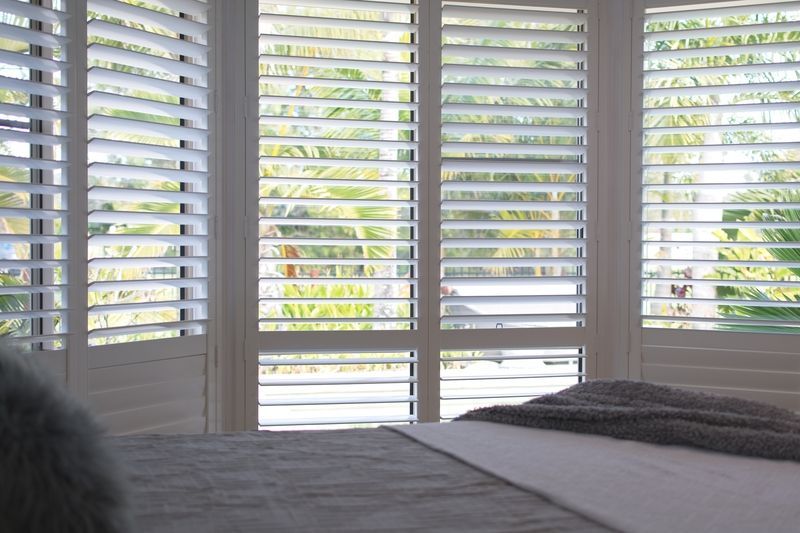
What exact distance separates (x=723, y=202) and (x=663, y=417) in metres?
1.65

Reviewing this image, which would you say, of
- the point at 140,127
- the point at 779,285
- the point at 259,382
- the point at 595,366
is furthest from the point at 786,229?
the point at 140,127

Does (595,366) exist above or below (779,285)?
below

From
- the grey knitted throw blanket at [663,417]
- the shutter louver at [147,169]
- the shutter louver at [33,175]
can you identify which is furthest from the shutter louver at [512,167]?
the shutter louver at [33,175]

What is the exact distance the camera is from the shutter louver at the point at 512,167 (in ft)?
11.1

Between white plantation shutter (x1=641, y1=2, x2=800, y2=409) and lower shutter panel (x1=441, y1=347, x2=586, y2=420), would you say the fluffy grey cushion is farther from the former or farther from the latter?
white plantation shutter (x1=641, y1=2, x2=800, y2=409)

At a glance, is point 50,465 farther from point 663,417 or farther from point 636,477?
point 663,417

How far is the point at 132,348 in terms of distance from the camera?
2875 millimetres

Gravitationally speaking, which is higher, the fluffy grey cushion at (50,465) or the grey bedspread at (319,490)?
the fluffy grey cushion at (50,465)

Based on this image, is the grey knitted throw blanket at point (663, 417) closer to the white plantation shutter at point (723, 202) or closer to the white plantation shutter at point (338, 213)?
the white plantation shutter at point (338, 213)

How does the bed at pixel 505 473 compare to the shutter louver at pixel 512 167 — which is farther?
the shutter louver at pixel 512 167

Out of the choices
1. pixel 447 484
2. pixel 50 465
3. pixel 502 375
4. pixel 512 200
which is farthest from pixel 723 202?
pixel 50 465

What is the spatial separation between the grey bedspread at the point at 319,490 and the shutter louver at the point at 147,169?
1026 mm

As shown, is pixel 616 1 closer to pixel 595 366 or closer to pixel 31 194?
pixel 595 366

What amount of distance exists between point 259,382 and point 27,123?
1195 millimetres
